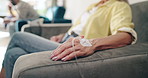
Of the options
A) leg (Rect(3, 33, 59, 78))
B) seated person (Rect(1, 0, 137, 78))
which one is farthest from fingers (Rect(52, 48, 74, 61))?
leg (Rect(3, 33, 59, 78))

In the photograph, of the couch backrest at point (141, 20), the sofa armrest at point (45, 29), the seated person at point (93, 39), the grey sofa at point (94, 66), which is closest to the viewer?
the grey sofa at point (94, 66)

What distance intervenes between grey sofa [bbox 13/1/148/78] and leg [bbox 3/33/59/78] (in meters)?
0.37

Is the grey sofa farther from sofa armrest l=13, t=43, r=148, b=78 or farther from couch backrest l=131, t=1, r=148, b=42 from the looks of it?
couch backrest l=131, t=1, r=148, b=42

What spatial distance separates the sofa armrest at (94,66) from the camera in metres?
0.57

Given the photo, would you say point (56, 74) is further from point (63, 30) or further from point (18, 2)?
point (18, 2)

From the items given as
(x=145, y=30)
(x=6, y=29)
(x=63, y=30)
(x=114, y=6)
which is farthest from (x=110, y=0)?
(x=6, y=29)

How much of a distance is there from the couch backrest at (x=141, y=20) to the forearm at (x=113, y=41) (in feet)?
0.78

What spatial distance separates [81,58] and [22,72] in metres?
0.22

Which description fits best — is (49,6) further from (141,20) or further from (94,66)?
(94,66)

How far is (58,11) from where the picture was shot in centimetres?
314

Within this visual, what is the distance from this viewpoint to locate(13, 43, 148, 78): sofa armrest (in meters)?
0.57

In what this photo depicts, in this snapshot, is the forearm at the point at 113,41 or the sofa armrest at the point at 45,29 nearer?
the forearm at the point at 113,41

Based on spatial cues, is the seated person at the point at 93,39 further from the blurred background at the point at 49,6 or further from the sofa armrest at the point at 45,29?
the sofa armrest at the point at 45,29

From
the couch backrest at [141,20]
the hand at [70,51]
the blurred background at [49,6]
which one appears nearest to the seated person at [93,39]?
the hand at [70,51]
